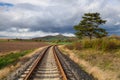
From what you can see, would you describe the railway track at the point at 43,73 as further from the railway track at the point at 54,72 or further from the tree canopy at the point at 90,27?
the tree canopy at the point at 90,27

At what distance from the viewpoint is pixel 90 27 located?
197 feet

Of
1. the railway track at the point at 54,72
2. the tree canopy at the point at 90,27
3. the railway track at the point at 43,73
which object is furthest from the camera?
the tree canopy at the point at 90,27

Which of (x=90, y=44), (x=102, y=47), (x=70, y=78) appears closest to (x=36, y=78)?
(x=70, y=78)

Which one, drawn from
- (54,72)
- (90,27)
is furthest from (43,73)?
(90,27)

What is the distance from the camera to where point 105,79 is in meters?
13.7

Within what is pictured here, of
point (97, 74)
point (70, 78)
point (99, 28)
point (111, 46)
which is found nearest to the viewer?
point (70, 78)

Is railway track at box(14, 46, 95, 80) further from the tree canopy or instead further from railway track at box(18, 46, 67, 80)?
the tree canopy

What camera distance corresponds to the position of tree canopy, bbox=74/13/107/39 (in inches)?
2344

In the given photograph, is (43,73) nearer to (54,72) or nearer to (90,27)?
(54,72)

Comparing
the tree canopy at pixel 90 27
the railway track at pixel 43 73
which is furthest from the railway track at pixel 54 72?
the tree canopy at pixel 90 27

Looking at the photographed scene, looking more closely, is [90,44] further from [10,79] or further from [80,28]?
[10,79]

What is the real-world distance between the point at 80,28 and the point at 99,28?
189 inches

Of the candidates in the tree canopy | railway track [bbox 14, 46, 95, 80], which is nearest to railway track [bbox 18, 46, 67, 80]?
railway track [bbox 14, 46, 95, 80]

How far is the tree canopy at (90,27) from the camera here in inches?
2344
